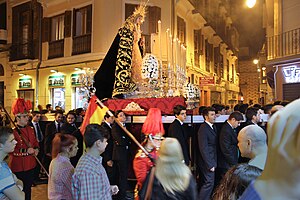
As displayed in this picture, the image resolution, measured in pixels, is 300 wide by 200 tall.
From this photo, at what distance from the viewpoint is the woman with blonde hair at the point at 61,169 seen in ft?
11.2

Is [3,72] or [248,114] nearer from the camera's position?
[248,114]

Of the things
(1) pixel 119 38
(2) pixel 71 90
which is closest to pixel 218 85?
(2) pixel 71 90

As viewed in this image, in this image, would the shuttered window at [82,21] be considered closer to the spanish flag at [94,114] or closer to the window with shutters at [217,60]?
the spanish flag at [94,114]

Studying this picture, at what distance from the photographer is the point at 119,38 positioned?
340 inches

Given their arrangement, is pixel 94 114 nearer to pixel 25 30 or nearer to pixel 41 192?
pixel 41 192

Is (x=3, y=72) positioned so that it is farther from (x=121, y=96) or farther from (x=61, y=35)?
(x=121, y=96)

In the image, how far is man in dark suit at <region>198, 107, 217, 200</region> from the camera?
20.7 ft

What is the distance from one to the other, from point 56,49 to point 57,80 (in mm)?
1689

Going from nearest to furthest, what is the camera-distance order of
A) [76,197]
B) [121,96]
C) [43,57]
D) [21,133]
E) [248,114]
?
[76,197]
[21,133]
[248,114]
[121,96]
[43,57]

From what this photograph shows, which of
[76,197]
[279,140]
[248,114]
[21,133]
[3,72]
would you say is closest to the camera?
[279,140]

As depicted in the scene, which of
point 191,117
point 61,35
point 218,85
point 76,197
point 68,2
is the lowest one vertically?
point 76,197

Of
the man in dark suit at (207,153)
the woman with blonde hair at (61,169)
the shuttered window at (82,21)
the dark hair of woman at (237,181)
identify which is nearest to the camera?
the dark hair of woman at (237,181)

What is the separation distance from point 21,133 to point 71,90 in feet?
38.2

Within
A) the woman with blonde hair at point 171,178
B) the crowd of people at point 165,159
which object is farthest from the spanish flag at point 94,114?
the woman with blonde hair at point 171,178
